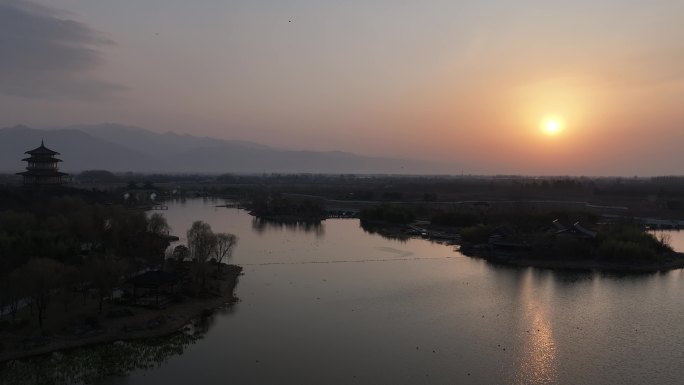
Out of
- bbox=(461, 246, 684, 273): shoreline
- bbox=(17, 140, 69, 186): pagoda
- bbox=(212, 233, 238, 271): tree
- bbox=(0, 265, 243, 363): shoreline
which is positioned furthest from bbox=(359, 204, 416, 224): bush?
bbox=(0, 265, 243, 363): shoreline

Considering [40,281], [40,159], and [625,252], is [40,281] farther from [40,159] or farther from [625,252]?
[625,252]

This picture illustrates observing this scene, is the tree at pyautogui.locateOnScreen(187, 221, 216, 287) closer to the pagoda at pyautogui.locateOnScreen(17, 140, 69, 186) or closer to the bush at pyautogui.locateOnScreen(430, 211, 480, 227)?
the pagoda at pyautogui.locateOnScreen(17, 140, 69, 186)

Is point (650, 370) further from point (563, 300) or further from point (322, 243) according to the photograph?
point (322, 243)

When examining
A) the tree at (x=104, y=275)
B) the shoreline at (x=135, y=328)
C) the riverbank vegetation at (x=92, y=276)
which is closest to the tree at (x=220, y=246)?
the riverbank vegetation at (x=92, y=276)

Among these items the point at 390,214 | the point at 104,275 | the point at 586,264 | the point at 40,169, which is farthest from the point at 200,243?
the point at 390,214

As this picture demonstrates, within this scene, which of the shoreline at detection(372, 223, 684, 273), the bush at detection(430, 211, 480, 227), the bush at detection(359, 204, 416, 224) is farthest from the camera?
the bush at detection(359, 204, 416, 224)

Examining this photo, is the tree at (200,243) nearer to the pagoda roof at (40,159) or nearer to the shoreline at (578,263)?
the pagoda roof at (40,159)

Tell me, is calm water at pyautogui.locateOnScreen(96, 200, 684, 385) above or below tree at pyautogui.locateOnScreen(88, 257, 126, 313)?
below

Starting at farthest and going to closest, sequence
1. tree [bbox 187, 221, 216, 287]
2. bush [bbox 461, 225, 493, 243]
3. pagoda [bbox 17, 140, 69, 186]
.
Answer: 1. bush [bbox 461, 225, 493, 243]
2. pagoda [bbox 17, 140, 69, 186]
3. tree [bbox 187, 221, 216, 287]
